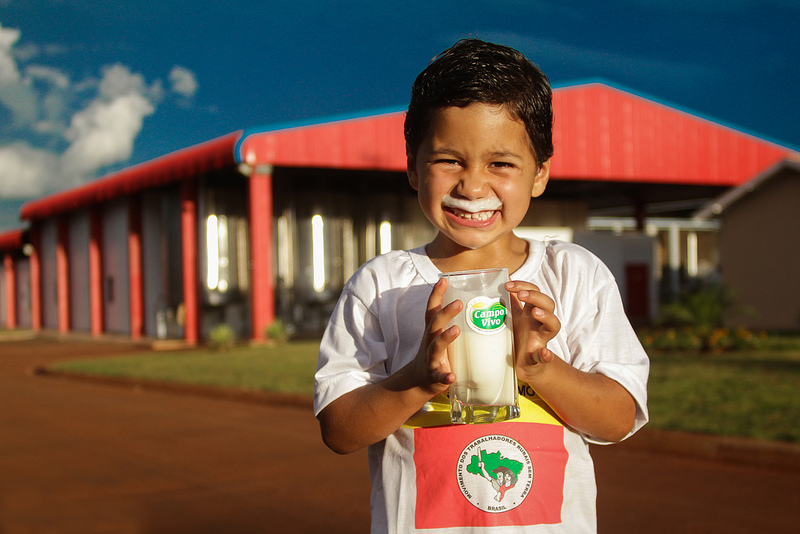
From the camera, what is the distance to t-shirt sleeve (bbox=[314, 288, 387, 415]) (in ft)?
5.45

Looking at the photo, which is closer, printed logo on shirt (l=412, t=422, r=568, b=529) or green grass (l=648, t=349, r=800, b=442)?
printed logo on shirt (l=412, t=422, r=568, b=529)

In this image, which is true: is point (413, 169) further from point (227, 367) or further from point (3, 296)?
point (3, 296)

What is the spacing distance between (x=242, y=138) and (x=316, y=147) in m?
1.78

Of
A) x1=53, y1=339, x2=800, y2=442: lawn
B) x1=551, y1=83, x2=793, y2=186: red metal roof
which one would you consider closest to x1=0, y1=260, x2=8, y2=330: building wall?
x1=53, y1=339, x2=800, y2=442: lawn

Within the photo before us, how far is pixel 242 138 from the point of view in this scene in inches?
727

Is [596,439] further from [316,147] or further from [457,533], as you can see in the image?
[316,147]

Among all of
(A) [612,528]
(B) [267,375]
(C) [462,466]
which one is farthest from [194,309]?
(C) [462,466]

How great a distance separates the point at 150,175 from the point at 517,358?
2248 centimetres

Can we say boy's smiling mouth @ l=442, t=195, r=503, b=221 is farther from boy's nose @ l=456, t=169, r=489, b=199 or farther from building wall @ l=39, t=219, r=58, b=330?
building wall @ l=39, t=219, r=58, b=330

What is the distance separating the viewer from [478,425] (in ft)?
5.27

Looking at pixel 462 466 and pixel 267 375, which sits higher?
pixel 462 466

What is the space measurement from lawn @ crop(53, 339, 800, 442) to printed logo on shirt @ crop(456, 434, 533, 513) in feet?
18.2

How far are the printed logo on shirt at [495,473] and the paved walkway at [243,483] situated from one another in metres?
3.48

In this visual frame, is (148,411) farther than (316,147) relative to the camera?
No
